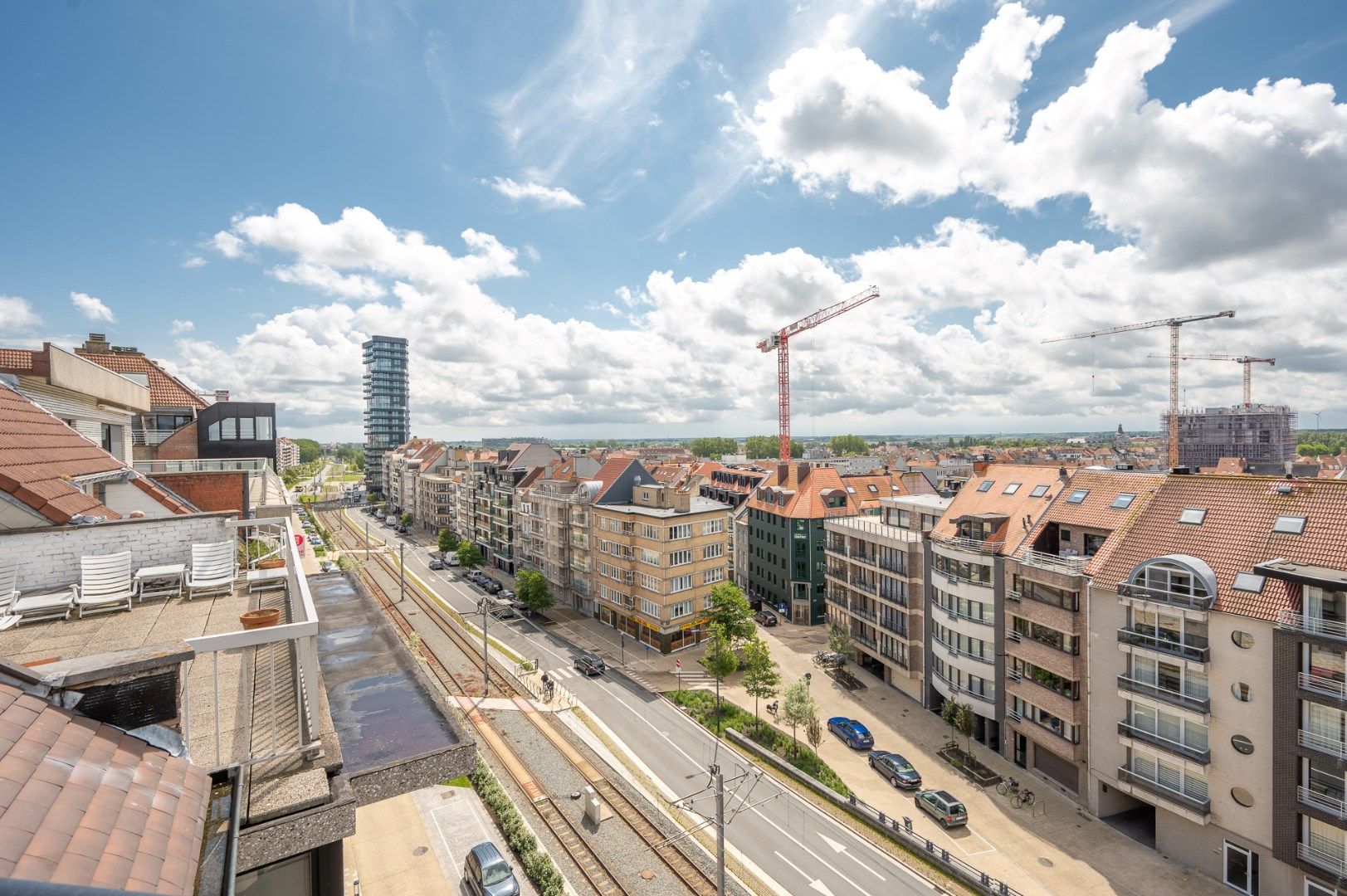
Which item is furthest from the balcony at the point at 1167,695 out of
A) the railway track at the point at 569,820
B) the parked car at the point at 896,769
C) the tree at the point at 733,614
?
the tree at the point at 733,614

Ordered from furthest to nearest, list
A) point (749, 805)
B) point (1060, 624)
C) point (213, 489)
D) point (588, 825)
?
1. point (749, 805)
2. point (1060, 624)
3. point (588, 825)
4. point (213, 489)

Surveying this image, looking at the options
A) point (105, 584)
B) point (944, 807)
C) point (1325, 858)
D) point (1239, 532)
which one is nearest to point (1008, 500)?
point (1239, 532)

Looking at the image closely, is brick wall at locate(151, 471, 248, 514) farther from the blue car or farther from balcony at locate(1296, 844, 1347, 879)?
balcony at locate(1296, 844, 1347, 879)

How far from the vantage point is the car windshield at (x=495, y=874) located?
27.0 meters

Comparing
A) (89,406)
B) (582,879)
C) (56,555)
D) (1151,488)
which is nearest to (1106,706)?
(1151,488)

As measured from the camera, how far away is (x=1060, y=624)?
3666 cm

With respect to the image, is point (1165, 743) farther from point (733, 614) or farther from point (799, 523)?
point (799, 523)

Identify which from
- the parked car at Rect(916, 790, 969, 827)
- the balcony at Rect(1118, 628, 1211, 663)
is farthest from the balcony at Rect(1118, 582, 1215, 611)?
the parked car at Rect(916, 790, 969, 827)

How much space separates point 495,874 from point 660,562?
110 ft

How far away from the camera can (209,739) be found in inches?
370

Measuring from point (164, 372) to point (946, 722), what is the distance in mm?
70758

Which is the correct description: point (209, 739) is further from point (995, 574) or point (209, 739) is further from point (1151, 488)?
point (1151, 488)

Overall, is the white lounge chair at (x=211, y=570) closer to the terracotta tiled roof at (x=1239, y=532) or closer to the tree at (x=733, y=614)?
the terracotta tiled roof at (x=1239, y=532)

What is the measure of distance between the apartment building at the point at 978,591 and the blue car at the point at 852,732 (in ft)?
22.2
